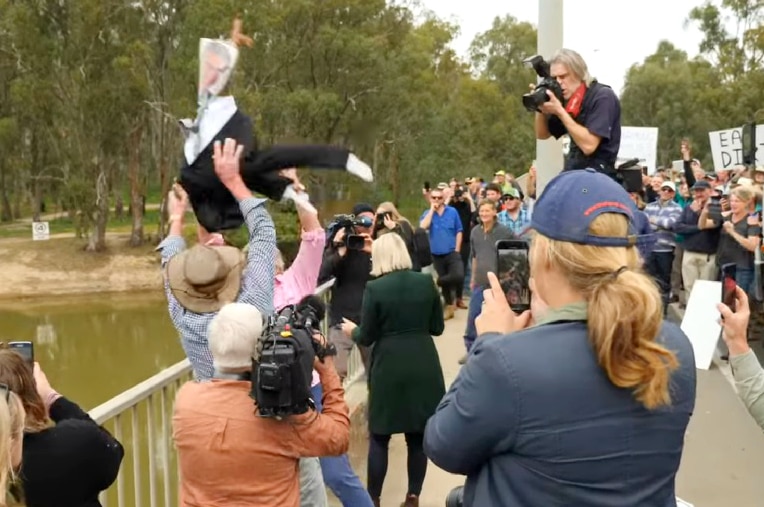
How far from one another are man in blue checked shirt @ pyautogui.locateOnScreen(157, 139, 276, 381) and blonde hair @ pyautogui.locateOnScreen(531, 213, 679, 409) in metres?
1.53

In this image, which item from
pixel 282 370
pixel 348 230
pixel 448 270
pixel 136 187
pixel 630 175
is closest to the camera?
pixel 282 370

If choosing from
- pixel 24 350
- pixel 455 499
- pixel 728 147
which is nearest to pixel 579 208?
pixel 455 499

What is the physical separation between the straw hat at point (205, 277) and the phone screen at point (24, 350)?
0.55 metres

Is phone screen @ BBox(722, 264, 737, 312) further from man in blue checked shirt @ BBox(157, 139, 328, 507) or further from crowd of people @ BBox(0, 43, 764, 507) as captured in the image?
man in blue checked shirt @ BBox(157, 139, 328, 507)

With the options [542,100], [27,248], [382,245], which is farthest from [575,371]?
[27,248]

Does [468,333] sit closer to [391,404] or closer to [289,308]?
[391,404]

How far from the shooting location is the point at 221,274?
9.70 feet

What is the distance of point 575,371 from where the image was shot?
163 centimetres

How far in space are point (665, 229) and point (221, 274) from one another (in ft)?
23.8

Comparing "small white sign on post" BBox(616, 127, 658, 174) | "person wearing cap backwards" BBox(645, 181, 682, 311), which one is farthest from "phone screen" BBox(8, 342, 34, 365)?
"small white sign on post" BBox(616, 127, 658, 174)

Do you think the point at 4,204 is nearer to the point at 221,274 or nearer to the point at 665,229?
the point at 665,229

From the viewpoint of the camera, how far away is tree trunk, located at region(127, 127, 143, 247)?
104 feet

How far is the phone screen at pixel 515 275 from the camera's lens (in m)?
2.21

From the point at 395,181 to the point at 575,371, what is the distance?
137 feet
